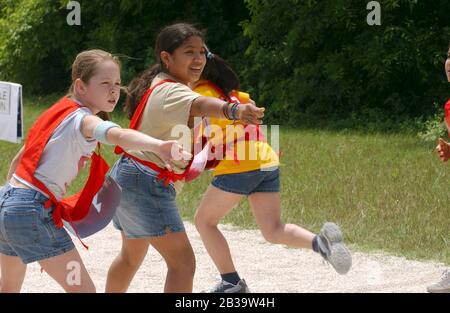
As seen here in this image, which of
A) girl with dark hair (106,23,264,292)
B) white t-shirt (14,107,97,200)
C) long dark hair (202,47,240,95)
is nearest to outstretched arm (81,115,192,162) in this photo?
white t-shirt (14,107,97,200)

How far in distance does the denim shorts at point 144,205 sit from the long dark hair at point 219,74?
0.99 m

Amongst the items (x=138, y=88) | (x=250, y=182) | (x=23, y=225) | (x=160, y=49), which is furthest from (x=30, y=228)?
(x=250, y=182)

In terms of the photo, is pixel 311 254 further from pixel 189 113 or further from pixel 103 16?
pixel 103 16

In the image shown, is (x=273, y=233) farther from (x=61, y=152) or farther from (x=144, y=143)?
(x=144, y=143)

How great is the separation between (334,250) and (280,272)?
4.87ft

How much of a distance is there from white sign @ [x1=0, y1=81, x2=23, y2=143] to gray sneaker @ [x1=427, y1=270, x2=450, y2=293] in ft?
29.6

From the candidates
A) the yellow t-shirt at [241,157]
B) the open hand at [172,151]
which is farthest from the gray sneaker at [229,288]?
the open hand at [172,151]

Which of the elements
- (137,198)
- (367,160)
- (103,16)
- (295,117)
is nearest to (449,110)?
(137,198)

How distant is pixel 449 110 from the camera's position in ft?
20.3

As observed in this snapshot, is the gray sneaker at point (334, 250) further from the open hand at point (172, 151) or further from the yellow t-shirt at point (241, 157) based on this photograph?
the open hand at point (172, 151)

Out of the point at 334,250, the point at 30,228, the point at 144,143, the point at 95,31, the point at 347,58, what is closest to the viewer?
the point at 144,143

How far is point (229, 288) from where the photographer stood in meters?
6.36
